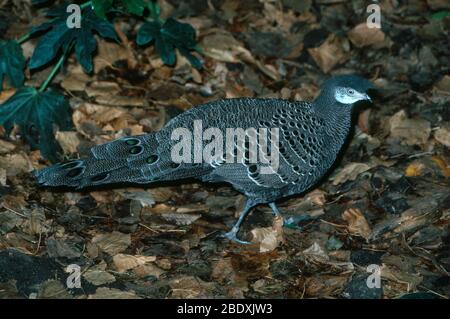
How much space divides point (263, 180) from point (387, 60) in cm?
252

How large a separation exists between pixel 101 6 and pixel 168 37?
87 cm

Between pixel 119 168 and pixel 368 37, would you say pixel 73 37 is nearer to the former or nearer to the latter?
pixel 119 168

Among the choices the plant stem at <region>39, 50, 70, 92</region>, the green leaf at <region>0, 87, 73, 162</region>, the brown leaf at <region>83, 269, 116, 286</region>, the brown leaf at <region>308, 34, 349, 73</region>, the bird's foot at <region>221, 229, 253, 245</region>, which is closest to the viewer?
the brown leaf at <region>83, 269, 116, 286</region>

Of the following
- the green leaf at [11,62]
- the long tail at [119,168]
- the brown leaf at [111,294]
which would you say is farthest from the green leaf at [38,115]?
the brown leaf at [111,294]

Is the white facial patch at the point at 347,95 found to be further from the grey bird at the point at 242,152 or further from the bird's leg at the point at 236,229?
the bird's leg at the point at 236,229

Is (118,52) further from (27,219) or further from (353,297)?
(353,297)

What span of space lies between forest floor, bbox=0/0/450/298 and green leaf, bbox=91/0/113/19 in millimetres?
1049

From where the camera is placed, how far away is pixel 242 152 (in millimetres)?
4820

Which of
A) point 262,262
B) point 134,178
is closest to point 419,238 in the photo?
point 262,262

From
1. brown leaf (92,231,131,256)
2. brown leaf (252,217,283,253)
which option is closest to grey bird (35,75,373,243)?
brown leaf (252,217,283,253)

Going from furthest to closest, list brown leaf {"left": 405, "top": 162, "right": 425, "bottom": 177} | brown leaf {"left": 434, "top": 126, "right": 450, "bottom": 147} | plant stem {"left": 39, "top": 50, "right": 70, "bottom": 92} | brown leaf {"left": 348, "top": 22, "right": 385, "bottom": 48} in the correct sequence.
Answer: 1. brown leaf {"left": 348, "top": 22, "right": 385, "bottom": 48}
2. brown leaf {"left": 434, "top": 126, "right": 450, "bottom": 147}
3. plant stem {"left": 39, "top": 50, "right": 70, "bottom": 92}
4. brown leaf {"left": 405, "top": 162, "right": 425, "bottom": 177}

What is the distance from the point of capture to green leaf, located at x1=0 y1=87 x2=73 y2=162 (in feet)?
18.0

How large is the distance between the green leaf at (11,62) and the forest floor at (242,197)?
42 centimetres

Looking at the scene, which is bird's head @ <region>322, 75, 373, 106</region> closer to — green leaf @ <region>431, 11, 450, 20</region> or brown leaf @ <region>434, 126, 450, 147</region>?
brown leaf @ <region>434, 126, 450, 147</region>
